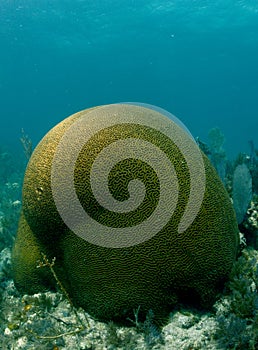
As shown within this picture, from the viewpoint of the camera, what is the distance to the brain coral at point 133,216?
3340 millimetres

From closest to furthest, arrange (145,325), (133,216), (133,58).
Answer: (145,325) < (133,216) < (133,58)

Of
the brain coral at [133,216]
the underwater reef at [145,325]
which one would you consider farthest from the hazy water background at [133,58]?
the underwater reef at [145,325]

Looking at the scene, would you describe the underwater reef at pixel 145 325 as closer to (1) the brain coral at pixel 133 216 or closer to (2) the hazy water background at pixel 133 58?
(1) the brain coral at pixel 133 216

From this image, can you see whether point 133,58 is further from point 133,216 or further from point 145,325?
point 145,325

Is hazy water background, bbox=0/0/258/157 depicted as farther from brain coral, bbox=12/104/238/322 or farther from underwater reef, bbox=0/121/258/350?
underwater reef, bbox=0/121/258/350

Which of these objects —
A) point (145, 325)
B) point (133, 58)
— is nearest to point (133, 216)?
point (145, 325)

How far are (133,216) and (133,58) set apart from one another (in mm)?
55164

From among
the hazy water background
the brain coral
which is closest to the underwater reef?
the brain coral

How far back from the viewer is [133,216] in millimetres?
3391

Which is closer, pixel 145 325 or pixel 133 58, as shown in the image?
pixel 145 325

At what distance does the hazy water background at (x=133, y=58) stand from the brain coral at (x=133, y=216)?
29624 mm

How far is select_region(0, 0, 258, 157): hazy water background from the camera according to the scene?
104ft

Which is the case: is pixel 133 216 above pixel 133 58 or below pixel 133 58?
above

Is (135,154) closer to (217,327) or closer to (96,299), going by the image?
(96,299)
